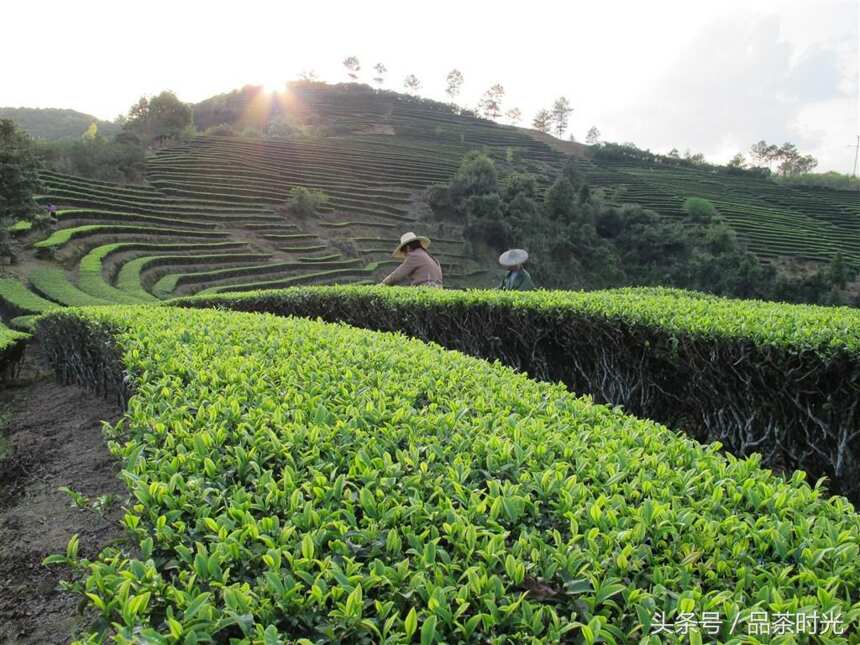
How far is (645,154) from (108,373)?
86.8 meters

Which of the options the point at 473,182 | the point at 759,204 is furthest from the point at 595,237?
the point at 759,204

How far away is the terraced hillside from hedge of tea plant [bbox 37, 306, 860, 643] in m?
47.5

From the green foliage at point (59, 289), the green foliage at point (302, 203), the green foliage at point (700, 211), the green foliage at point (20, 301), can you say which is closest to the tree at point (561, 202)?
the green foliage at point (700, 211)

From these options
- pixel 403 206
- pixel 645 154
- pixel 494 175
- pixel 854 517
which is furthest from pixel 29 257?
pixel 645 154

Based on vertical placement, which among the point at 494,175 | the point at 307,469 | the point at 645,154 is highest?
the point at 645,154

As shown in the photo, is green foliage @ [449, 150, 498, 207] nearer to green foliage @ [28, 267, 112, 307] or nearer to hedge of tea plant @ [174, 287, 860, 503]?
green foliage @ [28, 267, 112, 307]

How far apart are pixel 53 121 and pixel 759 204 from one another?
113483 millimetres

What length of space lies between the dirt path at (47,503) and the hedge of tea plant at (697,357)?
371 cm

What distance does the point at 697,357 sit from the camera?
14.3ft

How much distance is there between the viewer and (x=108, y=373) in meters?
5.09

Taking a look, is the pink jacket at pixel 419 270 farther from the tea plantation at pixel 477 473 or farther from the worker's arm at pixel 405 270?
the tea plantation at pixel 477 473

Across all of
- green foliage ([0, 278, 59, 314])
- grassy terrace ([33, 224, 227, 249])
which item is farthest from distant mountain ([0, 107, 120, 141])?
green foliage ([0, 278, 59, 314])

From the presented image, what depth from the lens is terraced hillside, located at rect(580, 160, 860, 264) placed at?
44.4 metres

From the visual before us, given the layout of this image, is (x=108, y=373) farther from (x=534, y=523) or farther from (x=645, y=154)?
(x=645, y=154)
